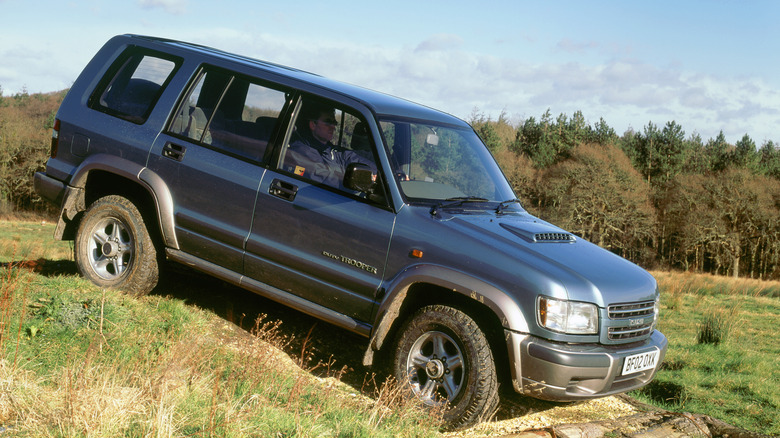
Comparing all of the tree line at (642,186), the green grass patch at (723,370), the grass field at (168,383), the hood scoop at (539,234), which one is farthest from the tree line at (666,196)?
the hood scoop at (539,234)

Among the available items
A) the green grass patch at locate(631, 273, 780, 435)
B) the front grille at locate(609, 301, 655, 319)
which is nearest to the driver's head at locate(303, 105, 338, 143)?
the front grille at locate(609, 301, 655, 319)

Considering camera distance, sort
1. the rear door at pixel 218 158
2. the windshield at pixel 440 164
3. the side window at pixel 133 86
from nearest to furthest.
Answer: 1. the windshield at pixel 440 164
2. the rear door at pixel 218 158
3. the side window at pixel 133 86

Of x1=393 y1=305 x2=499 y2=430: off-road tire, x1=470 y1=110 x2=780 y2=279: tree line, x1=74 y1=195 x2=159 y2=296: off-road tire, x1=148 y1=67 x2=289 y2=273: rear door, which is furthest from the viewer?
x1=470 y1=110 x2=780 y2=279: tree line

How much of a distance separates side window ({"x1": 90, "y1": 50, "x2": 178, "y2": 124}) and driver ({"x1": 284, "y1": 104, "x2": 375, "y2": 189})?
1.54 meters

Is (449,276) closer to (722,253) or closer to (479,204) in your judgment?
(479,204)

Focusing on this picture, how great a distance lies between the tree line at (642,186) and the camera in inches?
1932

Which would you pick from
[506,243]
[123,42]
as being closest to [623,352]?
[506,243]

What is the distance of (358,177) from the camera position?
16.3ft

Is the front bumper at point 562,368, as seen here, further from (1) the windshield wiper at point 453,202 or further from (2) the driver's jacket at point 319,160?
(2) the driver's jacket at point 319,160

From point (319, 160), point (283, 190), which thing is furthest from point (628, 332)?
point (283, 190)

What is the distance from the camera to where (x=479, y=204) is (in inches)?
217

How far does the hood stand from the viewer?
451 cm

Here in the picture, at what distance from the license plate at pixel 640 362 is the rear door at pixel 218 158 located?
3.02m

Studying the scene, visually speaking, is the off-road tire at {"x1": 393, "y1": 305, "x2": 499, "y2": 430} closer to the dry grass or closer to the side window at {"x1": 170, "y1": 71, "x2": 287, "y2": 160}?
the dry grass
